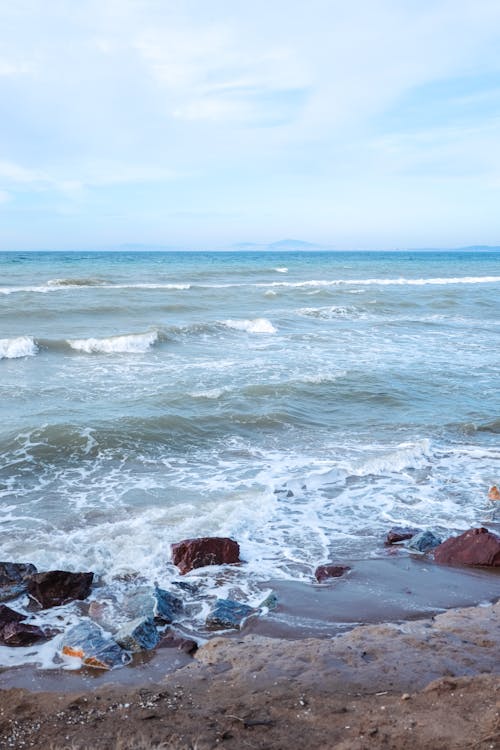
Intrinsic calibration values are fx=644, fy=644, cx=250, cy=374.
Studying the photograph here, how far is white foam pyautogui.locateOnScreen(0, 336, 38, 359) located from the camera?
1908 cm

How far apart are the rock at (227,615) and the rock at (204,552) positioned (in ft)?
3.06

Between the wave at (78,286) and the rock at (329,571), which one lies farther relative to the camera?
the wave at (78,286)

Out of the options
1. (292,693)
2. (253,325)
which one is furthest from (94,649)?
(253,325)

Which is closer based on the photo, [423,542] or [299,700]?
[299,700]

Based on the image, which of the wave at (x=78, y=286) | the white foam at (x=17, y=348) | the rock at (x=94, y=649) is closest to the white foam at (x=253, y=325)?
the white foam at (x=17, y=348)

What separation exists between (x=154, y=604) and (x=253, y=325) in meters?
19.2

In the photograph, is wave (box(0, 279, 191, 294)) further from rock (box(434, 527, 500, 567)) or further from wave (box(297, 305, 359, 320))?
rock (box(434, 527, 500, 567))

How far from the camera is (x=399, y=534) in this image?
7914mm

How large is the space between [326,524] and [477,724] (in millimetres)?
→ 4378

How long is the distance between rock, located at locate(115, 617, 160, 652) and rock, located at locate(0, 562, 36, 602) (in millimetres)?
1404

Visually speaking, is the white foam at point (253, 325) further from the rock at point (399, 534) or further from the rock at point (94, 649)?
the rock at point (94, 649)

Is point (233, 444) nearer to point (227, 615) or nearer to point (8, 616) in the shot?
point (227, 615)

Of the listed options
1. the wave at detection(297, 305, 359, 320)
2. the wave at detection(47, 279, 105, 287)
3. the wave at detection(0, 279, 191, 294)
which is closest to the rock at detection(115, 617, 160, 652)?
the wave at detection(297, 305, 359, 320)

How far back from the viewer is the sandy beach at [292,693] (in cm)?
406
